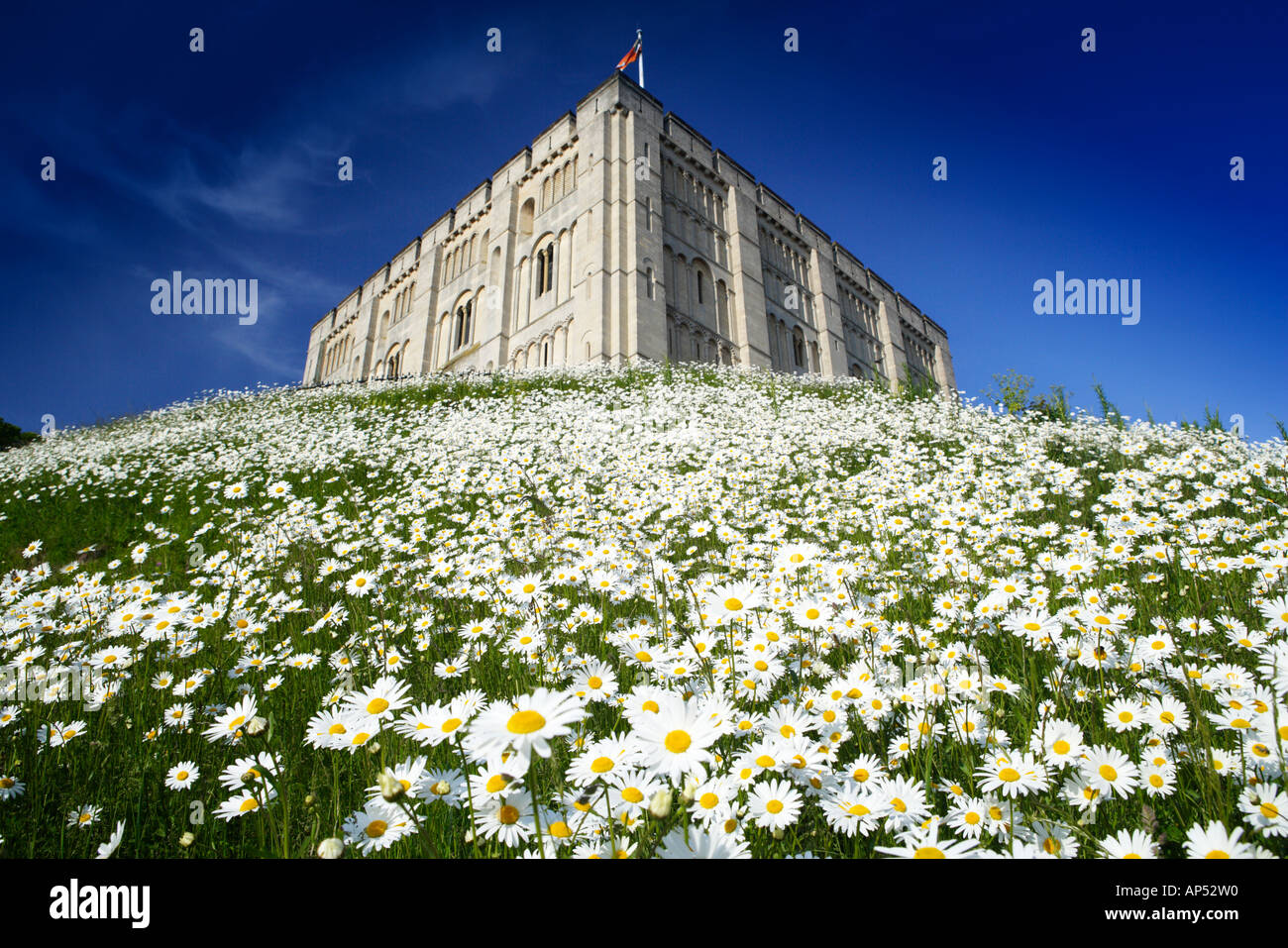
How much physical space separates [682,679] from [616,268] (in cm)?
3053

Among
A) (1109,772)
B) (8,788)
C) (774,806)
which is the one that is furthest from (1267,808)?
(8,788)

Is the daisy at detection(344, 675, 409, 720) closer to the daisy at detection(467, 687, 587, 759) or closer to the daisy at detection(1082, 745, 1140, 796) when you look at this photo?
the daisy at detection(467, 687, 587, 759)

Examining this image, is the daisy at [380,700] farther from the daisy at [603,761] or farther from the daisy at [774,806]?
the daisy at [774,806]

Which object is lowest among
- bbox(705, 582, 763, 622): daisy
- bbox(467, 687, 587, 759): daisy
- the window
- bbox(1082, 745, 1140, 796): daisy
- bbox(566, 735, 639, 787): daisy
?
bbox(1082, 745, 1140, 796): daisy

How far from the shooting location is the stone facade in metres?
31.0

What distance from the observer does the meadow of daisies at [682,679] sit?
1.33m

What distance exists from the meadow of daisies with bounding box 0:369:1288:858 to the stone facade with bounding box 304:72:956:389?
75.4 feet

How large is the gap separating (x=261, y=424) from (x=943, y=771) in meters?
16.3

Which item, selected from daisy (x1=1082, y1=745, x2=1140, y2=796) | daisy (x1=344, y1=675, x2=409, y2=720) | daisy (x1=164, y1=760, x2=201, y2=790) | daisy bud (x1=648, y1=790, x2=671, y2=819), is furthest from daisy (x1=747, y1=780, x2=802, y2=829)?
daisy (x1=164, y1=760, x2=201, y2=790)

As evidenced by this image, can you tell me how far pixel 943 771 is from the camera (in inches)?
72.8

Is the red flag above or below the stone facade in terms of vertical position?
above
